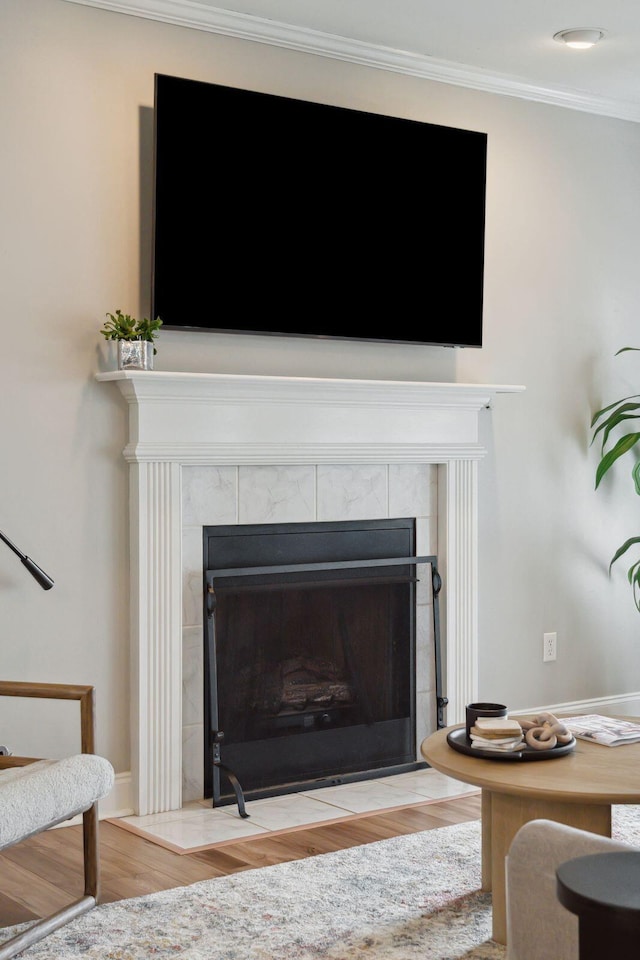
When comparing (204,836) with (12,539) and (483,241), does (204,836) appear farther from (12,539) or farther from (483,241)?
(483,241)

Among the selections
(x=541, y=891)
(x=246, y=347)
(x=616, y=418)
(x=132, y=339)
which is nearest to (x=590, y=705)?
(x=616, y=418)

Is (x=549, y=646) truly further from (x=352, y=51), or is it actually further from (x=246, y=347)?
(x=352, y=51)

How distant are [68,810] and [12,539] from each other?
3.44 feet

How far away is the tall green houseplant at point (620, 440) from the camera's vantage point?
14.5 ft

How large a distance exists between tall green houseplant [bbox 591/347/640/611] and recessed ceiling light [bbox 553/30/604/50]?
1210mm

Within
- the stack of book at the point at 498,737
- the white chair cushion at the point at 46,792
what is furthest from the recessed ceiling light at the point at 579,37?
the white chair cushion at the point at 46,792

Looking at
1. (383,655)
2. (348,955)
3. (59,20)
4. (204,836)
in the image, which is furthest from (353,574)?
(59,20)

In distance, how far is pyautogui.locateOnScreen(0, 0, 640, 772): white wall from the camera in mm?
3324

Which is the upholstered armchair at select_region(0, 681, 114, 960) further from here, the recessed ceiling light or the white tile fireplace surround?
the recessed ceiling light

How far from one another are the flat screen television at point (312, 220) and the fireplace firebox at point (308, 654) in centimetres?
74

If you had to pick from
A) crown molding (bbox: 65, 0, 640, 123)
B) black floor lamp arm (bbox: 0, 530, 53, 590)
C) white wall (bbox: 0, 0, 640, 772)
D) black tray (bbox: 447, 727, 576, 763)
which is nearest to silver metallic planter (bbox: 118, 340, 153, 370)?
white wall (bbox: 0, 0, 640, 772)

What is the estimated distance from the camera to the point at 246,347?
374 centimetres

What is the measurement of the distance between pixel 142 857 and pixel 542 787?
1268mm

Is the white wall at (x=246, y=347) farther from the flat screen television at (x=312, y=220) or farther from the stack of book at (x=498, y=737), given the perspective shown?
the stack of book at (x=498, y=737)
